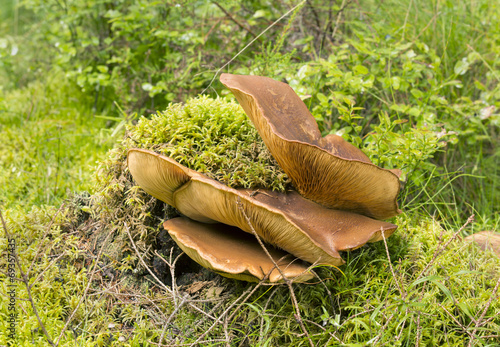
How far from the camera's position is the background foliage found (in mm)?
2176

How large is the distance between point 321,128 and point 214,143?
60.2 inches

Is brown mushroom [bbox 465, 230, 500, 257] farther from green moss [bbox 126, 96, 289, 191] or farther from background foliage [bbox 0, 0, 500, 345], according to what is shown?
green moss [bbox 126, 96, 289, 191]

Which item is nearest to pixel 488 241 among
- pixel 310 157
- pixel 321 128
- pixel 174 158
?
pixel 310 157

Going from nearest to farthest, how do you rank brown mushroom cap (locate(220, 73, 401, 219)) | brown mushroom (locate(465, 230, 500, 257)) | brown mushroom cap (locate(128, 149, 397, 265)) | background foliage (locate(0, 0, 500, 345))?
brown mushroom cap (locate(128, 149, 397, 265))
brown mushroom cap (locate(220, 73, 401, 219))
background foliage (locate(0, 0, 500, 345))
brown mushroom (locate(465, 230, 500, 257))

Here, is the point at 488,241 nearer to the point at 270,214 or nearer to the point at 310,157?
the point at 310,157

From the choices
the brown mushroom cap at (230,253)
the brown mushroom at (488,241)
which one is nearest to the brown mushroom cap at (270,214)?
the brown mushroom cap at (230,253)

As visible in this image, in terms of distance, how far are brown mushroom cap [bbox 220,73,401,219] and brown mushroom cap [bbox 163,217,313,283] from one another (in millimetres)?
463

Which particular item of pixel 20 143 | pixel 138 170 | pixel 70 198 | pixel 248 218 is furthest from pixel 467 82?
pixel 20 143

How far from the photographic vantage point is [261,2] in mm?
4707

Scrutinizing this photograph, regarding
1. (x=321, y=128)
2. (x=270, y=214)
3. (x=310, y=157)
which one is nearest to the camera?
(x=270, y=214)

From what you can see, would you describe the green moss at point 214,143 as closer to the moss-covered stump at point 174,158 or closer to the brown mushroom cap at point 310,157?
the moss-covered stump at point 174,158

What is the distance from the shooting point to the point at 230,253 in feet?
6.59

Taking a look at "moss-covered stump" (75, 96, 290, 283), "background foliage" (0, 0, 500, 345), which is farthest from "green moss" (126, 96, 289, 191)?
"background foliage" (0, 0, 500, 345)

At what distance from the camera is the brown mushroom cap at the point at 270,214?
1.81 m
